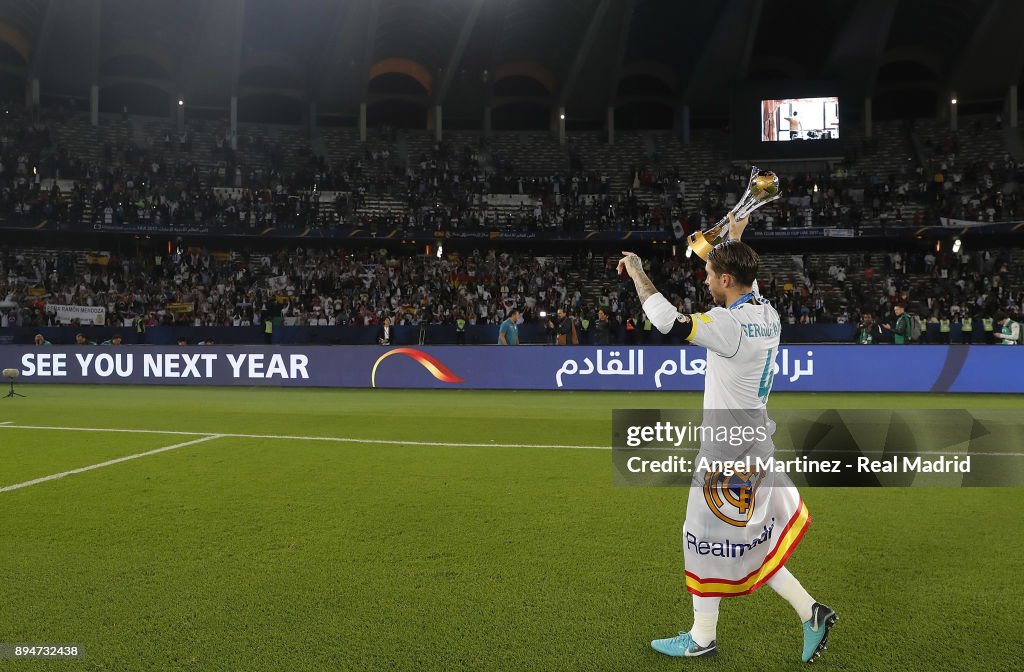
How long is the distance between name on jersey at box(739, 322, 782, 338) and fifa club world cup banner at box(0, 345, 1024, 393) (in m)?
14.2

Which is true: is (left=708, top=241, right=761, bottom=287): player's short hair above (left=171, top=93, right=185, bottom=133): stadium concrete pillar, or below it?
below

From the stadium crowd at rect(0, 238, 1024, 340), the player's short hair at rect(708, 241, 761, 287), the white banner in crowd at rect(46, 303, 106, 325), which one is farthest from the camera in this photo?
the stadium crowd at rect(0, 238, 1024, 340)

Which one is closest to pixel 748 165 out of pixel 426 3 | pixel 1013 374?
pixel 426 3

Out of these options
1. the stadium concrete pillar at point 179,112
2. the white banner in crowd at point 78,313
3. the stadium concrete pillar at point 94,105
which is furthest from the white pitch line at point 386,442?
→ the stadium concrete pillar at point 179,112

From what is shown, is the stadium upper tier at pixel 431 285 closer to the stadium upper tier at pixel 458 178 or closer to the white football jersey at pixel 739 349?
the stadium upper tier at pixel 458 178

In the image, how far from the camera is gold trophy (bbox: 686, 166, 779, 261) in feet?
14.4

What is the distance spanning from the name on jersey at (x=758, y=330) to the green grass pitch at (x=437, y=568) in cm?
156

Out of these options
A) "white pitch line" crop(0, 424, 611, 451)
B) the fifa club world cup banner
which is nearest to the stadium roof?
the fifa club world cup banner

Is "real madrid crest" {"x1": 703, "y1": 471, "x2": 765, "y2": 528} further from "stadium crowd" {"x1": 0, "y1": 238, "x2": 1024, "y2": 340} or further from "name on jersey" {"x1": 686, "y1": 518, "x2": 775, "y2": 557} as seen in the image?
"stadium crowd" {"x1": 0, "y1": 238, "x2": 1024, "y2": 340}

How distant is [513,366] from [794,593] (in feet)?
49.9

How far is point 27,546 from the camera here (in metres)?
5.49

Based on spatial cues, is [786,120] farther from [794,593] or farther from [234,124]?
[794,593]

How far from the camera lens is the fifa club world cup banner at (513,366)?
17578 millimetres

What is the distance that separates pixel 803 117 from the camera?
4128cm
